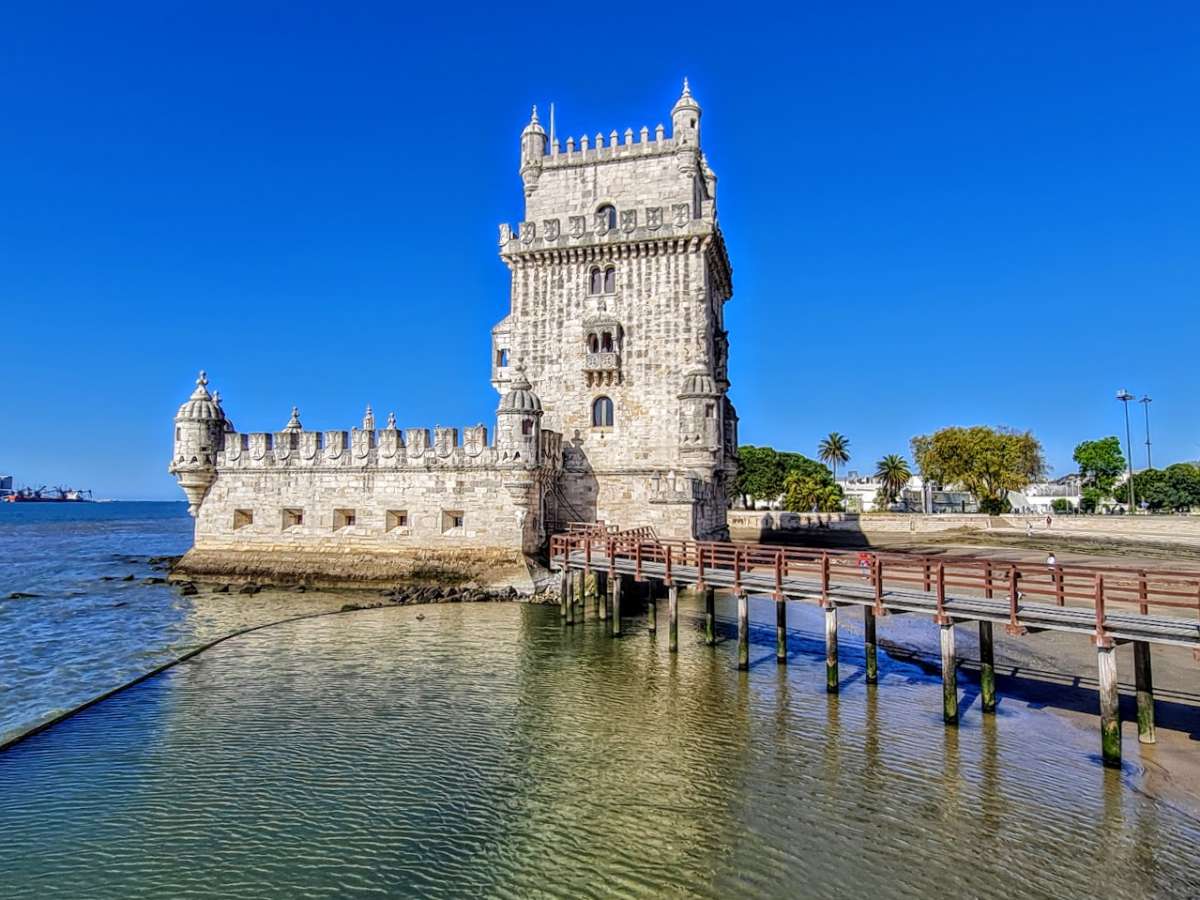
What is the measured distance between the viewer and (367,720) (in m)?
13.3

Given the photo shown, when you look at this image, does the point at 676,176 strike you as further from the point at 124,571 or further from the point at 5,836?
the point at 124,571

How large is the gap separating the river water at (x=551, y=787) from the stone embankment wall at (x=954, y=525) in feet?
126

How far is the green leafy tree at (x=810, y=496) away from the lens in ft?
224

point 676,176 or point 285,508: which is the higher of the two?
point 676,176

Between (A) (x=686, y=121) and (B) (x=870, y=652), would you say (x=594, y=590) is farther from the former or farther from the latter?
(A) (x=686, y=121)

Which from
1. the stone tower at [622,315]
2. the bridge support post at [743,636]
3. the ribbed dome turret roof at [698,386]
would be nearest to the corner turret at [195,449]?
the stone tower at [622,315]

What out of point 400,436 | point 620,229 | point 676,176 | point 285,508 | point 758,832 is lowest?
point 758,832

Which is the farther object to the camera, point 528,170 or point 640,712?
point 528,170

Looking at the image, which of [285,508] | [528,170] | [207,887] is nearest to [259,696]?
[207,887]

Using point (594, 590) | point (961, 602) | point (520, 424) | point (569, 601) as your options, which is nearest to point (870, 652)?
point (961, 602)

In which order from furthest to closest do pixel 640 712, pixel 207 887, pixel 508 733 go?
pixel 640 712
pixel 508 733
pixel 207 887

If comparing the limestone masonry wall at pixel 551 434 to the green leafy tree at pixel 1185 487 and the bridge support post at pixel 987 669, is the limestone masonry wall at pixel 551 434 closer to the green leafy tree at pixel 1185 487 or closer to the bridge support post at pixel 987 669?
the bridge support post at pixel 987 669

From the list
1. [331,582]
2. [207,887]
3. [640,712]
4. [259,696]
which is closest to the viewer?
[207,887]

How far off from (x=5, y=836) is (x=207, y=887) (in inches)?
129
